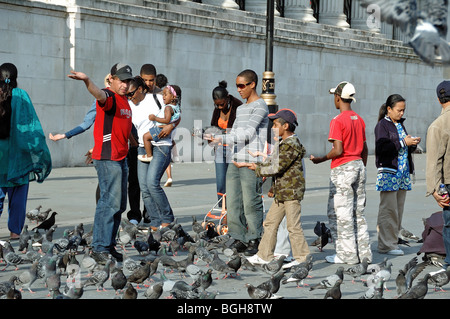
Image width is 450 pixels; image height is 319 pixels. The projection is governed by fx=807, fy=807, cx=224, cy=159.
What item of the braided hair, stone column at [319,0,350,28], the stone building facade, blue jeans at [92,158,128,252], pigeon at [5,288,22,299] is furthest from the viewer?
stone column at [319,0,350,28]

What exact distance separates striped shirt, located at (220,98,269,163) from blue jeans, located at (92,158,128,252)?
1.21 metres

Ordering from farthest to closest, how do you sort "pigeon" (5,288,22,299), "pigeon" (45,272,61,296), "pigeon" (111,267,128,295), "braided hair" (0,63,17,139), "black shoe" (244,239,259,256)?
"braided hair" (0,63,17,139), "black shoe" (244,239,259,256), "pigeon" (111,267,128,295), "pigeon" (45,272,61,296), "pigeon" (5,288,22,299)

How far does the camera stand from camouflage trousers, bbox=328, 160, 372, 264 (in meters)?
8.41

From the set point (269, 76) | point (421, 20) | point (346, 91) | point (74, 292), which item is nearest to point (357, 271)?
point (346, 91)

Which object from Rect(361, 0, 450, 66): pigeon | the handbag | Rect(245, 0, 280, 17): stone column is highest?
Rect(245, 0, 280, 17): stone column

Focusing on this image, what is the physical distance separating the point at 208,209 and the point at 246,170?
4.08 metres

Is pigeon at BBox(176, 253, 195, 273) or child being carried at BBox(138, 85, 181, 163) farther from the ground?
child being carried at BBox(138, 85, 181, 163)

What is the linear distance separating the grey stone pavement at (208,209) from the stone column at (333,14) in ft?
30.1

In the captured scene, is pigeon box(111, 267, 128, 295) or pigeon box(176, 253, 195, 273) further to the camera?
pigeon box(176, 253, 195, 273)

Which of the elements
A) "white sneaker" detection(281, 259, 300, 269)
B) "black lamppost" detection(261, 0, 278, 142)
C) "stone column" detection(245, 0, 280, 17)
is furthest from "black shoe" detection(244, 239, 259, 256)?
"stone column" detection(245, 0, 280, 17)

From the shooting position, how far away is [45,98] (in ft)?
62.1

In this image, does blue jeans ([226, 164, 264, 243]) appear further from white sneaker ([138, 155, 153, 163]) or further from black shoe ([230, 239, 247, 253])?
white sneaker ([138, 155, 153, 163])
